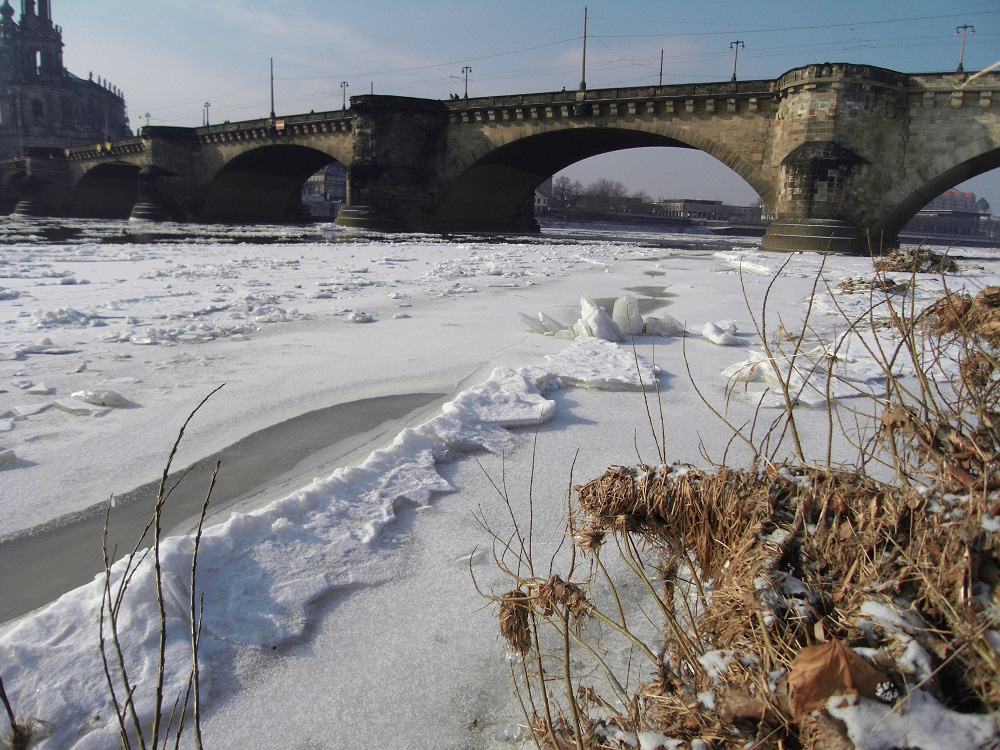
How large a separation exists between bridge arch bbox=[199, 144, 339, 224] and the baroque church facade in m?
43.5

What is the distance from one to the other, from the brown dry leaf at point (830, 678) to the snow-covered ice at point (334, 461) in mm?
251

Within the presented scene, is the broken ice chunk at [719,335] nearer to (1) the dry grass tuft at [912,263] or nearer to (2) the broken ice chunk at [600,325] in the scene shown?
(2) the broken ice chunk at [600,325]

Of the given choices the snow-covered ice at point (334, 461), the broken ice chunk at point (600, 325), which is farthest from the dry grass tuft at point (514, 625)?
the broken ice chunk at point (600, 325)

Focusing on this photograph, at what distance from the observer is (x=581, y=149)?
1260 inches

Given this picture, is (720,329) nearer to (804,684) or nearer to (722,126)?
(804,684)

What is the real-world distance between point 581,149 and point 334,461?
31.3 metres

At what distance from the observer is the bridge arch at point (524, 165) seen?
24812 millimetres

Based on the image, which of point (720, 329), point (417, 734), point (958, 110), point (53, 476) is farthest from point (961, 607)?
point (958, 110)

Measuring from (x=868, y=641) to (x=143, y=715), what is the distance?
4.67ft

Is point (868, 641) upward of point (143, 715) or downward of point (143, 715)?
upward

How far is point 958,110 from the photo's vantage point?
799 inches

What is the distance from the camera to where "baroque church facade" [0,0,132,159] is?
75.1m

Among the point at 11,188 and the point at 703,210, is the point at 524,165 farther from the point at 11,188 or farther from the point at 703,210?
the point at 703,210

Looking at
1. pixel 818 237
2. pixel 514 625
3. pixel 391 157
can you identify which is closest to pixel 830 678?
pixel 514 625
